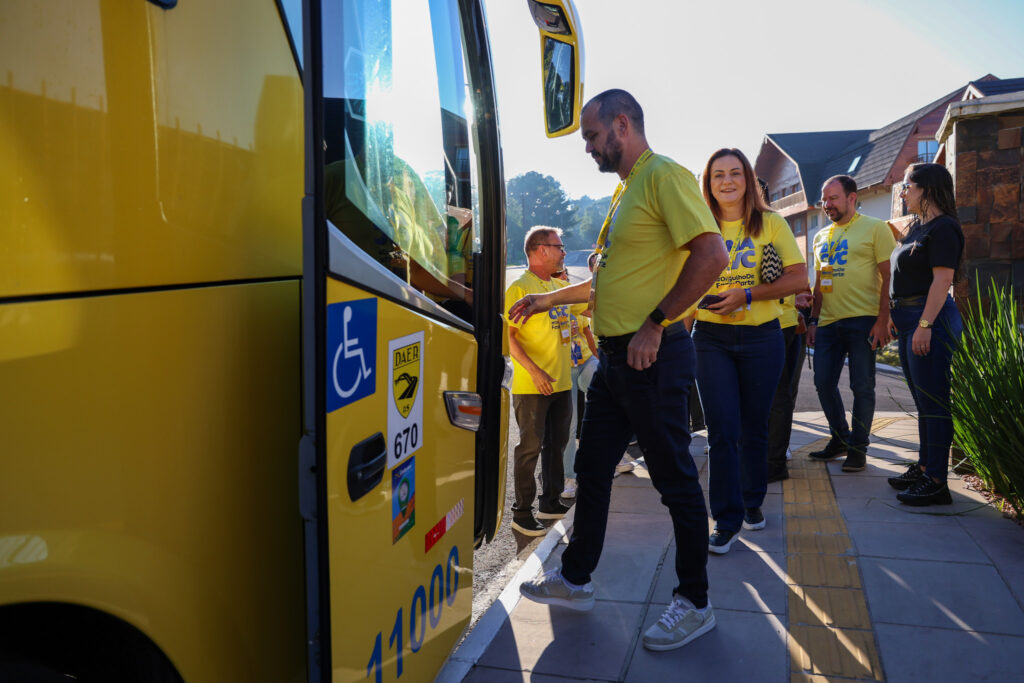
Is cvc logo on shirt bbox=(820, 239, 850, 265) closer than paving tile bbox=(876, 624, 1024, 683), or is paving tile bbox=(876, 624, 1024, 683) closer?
paving tile bbox=(876, 624, 1024, 683)

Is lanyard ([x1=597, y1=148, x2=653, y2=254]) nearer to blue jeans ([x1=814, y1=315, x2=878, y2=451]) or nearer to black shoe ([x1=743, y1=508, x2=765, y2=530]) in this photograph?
black shoe ([x1=743, y1=508, x2=765, y2=530])

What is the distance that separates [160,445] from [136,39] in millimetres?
656

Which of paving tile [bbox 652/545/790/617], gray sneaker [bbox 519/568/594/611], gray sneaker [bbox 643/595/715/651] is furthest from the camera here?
paving tile [bbox 652/545/790/617]

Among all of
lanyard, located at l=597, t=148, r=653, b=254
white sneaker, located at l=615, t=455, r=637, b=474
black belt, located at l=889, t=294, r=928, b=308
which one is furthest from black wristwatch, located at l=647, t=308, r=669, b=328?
white sneaker, located at l=615, t=455, r=637, b=474

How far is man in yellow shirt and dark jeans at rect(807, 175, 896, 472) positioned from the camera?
203 inches

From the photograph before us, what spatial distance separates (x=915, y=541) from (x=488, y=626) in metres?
2.36

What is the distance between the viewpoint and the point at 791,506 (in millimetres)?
4633

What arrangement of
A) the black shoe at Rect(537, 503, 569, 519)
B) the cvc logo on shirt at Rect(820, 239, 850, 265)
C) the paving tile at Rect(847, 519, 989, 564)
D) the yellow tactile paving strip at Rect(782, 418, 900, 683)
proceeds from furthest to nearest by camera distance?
the cvc logo on shirt at Rect(820, 239, 850, 265)
the black shoe at Rect(537, 503, 569, 519)
the paving tile at Rect(847, 519, 989, 564)
the yellow tactile paving strip at Rect(782, 418, 900, 683)

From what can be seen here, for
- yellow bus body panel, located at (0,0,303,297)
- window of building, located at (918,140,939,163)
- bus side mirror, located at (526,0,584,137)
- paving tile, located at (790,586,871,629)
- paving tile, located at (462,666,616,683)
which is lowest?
paving tile, located at (462,666,616,683)

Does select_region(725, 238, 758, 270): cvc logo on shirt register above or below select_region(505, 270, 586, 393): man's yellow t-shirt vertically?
above

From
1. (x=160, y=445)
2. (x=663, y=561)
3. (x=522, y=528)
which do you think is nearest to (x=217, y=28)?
(x=160, y=445)

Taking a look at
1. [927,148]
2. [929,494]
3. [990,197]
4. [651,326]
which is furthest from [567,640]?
[927,148]

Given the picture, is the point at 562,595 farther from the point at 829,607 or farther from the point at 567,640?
the point at 829,607

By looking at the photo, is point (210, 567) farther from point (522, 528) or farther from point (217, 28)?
point (522, 528)
